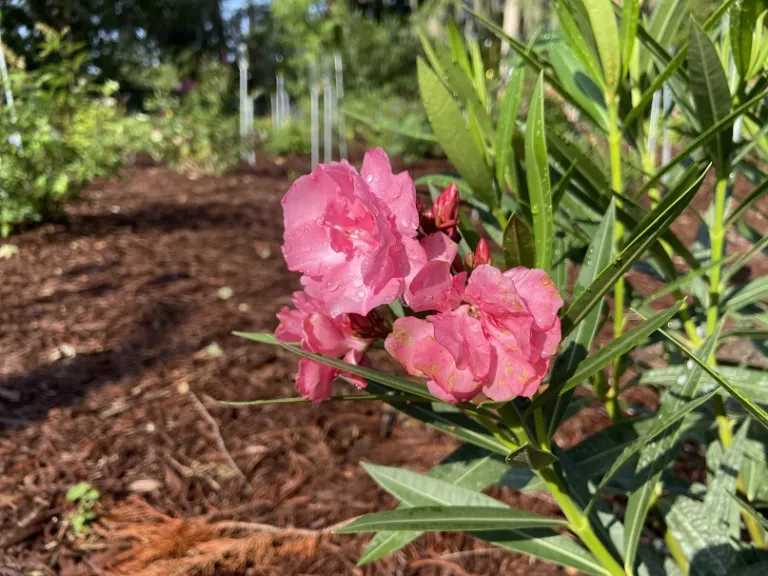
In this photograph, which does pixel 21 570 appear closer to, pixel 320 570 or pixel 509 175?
pixel 320 570

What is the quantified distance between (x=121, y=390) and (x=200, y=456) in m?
0.63

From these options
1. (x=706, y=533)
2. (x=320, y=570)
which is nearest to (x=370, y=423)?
(x=320, y=570)

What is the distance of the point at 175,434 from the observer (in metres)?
2.44

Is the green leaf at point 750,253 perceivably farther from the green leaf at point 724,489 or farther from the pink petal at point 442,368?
the pink petal at point 442,368

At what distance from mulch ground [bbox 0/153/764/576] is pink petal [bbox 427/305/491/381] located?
4.31ft

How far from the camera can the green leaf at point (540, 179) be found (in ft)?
2.56

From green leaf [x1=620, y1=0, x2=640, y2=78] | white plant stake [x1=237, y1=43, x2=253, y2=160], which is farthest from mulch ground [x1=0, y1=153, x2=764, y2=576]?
white plant stake [x1=237, y1=43, x2=253, y2=160]

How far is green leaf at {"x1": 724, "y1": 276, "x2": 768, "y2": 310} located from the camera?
113 cm

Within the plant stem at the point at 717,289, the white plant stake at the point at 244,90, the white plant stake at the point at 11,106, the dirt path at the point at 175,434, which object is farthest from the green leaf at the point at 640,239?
the white plant stake at the point at 244,90

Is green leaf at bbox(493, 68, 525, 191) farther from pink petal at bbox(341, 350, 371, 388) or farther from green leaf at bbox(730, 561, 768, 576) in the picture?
green leaf at bbox(730, 561, 768, 576)

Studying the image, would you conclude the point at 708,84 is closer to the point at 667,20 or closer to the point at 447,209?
the point at 667,20

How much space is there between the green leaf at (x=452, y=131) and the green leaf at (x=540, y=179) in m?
0.11

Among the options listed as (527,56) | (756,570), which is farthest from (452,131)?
(756,570)

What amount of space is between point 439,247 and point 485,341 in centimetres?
11
